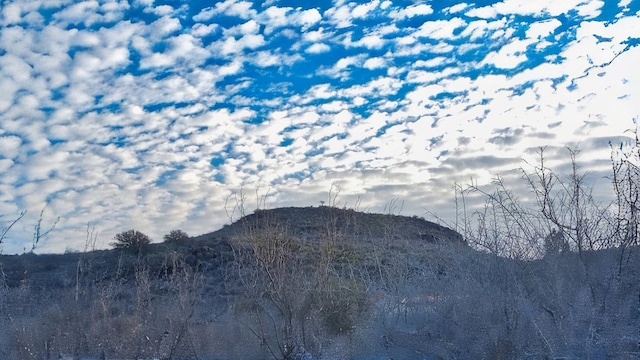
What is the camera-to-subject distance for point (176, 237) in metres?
48.5

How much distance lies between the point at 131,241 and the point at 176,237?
4.17 meters

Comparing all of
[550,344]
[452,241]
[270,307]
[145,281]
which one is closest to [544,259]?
[550,344]

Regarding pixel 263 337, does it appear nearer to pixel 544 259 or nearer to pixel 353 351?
pixel 353 351

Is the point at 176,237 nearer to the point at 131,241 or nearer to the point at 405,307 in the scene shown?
the point at 131,241

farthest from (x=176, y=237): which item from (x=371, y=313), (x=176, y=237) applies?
(x=371, y=313)

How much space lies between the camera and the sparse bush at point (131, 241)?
44.3m

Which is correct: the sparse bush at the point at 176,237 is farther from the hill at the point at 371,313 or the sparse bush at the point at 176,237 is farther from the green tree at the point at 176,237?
the hill at the point at 371,313

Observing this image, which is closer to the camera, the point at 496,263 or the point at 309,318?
the point at 496,263

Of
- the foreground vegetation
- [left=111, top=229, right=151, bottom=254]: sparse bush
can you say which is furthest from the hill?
[left=111, top=229, right=151, bottom=254]: sparse bush

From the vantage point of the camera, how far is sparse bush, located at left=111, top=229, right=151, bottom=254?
145 feet

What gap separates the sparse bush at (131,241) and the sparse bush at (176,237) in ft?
7.06

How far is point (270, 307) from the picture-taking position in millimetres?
14727

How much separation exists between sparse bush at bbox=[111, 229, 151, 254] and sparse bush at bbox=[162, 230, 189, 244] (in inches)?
84.7

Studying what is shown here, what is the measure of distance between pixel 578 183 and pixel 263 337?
6568mm
